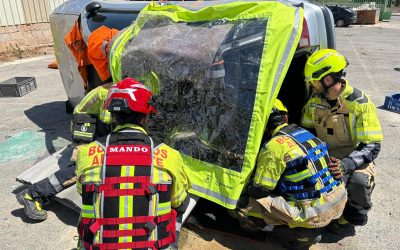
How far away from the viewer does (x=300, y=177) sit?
2.85 meters

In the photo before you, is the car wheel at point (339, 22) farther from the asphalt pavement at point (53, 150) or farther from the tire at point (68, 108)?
the tire at point (68, 108)

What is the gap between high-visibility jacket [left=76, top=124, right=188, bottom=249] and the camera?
218 centimetres

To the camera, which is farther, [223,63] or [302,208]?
[223,63]

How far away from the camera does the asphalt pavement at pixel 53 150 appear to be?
3.45 metres

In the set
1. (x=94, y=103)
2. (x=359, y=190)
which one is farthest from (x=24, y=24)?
(x=359, y=190)

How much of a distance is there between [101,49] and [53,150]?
1943 millimetres

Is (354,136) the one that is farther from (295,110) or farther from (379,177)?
(379,177)

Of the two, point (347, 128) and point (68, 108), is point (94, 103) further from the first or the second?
point (68, 108)

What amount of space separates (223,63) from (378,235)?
7.07ft

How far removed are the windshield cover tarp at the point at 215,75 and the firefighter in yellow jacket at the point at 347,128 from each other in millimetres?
543

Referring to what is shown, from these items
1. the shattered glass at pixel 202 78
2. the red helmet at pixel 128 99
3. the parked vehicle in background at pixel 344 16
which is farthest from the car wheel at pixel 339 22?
the red helmet at pixel 128 99

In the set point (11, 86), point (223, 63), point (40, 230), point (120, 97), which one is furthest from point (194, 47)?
point (11, 86)

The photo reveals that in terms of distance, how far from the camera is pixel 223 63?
312 centimetres

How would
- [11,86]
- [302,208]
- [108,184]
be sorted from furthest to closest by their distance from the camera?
[11,86], [302,208], [108,184]
